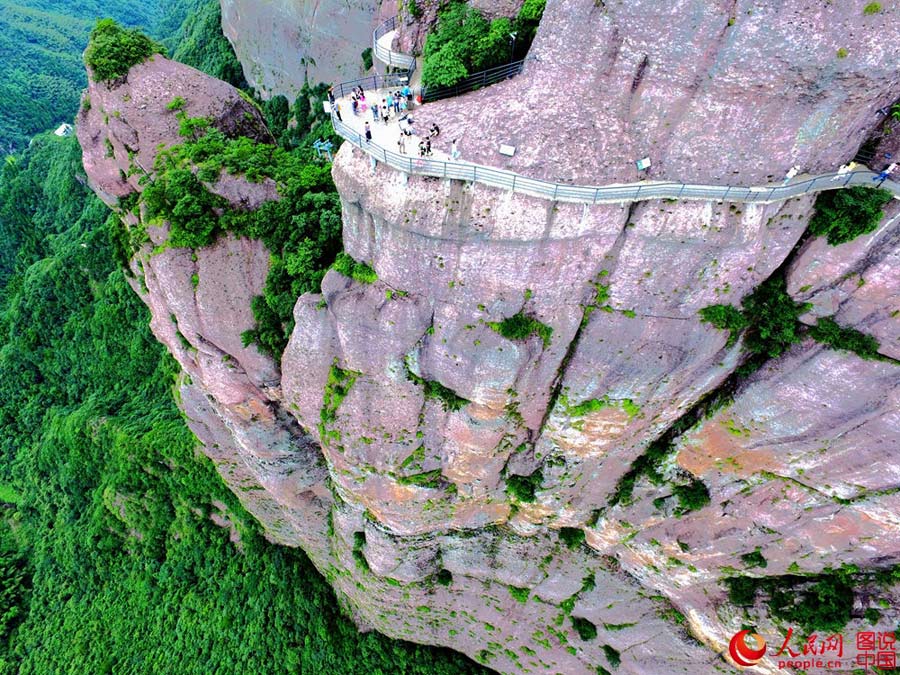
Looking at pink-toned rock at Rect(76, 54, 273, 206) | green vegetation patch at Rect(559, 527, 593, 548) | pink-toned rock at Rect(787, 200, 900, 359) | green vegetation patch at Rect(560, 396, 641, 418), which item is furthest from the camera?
green vegetation patch at Rect(559, 527, 593, 548)

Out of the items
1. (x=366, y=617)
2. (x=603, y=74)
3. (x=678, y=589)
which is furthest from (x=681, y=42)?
(x=366, y=617)

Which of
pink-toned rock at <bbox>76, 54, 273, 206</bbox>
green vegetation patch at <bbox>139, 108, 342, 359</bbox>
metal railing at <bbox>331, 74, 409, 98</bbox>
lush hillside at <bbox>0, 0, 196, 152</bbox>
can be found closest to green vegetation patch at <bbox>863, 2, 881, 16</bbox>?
metal railing at <bbox>331, 74, 409, 98</bbox>

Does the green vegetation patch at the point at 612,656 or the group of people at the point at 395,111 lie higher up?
the group of people at the point at 395,111

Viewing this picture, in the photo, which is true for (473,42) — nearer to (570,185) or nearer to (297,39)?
(570,185)

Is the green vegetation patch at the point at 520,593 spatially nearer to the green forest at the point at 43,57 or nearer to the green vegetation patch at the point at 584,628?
the green vegetation patch at the point at 584,628

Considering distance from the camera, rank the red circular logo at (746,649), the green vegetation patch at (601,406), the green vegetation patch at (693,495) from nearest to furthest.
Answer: the green vegetation patch at (601,406)
the green vegetation patch at (693,495)
the red circular logo at (746,649)

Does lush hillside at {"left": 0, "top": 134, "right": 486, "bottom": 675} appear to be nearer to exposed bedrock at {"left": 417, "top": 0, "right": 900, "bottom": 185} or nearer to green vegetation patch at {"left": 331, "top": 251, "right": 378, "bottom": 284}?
green vegetation patch at {"left": 331, "top": 251, "right": 378, "bottom": 284}

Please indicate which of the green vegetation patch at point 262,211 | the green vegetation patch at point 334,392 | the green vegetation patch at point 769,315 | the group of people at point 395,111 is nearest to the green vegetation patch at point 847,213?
the green vegetation patch at point 769,315
